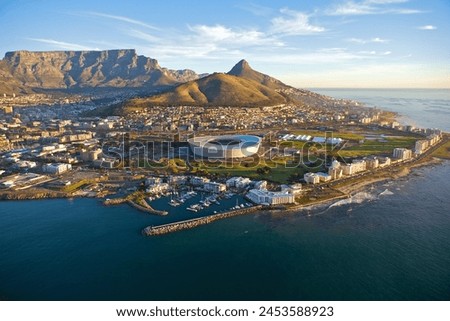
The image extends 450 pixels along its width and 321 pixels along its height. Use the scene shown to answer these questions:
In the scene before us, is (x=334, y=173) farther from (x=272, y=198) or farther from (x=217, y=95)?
(x=217, y=95)

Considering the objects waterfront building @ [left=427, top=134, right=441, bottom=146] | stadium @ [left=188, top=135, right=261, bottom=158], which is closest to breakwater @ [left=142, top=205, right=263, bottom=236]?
stadium @ [left=188, top=135, right=261, bottom=158]

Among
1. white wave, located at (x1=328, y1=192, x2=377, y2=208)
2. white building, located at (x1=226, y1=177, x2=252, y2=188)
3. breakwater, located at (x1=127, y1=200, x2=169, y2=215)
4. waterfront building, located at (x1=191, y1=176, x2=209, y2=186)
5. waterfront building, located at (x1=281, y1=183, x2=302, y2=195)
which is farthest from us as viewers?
waterfront building, located at (x1=191, y1=176, x2=209, y2=186)

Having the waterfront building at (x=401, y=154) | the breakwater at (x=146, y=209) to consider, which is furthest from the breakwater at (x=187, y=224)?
the waterfront building at (x=401, y=154)

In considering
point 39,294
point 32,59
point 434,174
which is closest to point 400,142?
point 434,174

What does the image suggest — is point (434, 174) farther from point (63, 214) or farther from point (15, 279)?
point (15, 279)

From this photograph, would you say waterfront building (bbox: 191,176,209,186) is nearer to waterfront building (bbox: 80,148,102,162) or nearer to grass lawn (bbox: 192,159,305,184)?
grass lawn (bbox: 192,159,305,184)
